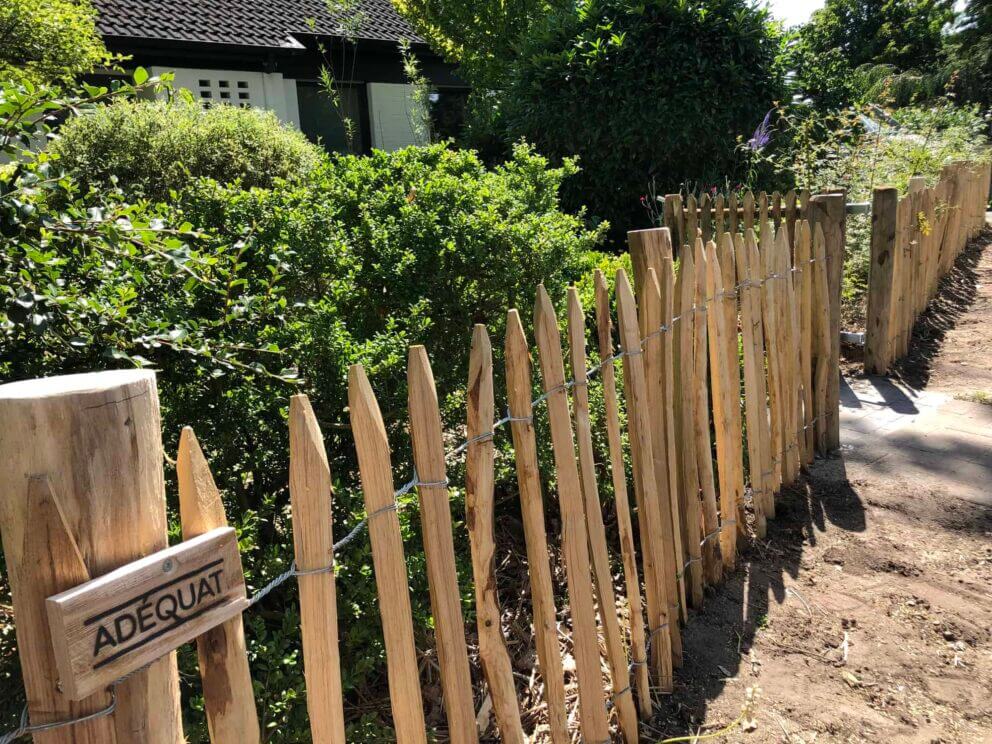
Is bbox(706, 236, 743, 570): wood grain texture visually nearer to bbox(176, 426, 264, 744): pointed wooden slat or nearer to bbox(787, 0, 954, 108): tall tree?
bbox(176, 426, 264, 744): pointed wooden slat

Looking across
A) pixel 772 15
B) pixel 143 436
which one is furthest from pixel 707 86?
pixel 143 436

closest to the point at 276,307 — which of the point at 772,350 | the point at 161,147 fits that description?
the point at 772,350

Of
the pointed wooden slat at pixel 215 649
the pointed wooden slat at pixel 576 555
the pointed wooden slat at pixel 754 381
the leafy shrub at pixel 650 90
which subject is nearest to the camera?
the pointed wooden slat at pixel 215 649

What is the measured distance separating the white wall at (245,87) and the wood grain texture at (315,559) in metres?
13.5

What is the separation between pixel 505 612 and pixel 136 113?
18.7ft

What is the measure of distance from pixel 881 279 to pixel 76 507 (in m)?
5.60

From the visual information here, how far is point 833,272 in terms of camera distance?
14.3ft

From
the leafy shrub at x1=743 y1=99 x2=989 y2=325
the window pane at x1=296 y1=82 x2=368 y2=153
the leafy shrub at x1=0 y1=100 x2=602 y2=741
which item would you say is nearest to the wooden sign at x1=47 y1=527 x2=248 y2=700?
the leafy shrub at x1=0 y1=100 x2=602 y2=741

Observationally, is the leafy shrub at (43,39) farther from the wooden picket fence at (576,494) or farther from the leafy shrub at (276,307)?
the wooden picket fence at (576,494)

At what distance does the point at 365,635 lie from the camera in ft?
7.09

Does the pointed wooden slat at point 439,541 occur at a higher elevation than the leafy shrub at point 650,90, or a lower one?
lower

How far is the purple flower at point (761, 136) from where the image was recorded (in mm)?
7891

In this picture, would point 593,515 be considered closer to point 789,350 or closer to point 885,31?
point 789,350

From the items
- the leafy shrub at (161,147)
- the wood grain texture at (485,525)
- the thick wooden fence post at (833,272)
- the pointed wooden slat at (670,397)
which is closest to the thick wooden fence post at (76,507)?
the wood grain texture at (485,525)
